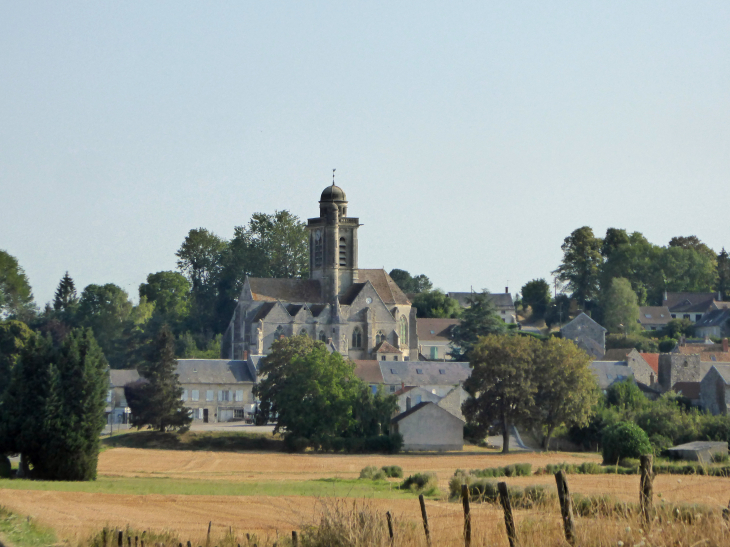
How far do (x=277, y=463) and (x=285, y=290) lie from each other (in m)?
40.3

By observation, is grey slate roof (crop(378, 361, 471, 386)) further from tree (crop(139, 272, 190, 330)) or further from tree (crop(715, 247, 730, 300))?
tree (crop(715, 247, 730, 300))

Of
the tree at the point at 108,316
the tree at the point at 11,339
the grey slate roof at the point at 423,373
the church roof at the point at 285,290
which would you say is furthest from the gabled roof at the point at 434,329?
the tree at the point at 11,339

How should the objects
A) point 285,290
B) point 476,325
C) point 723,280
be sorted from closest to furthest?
point 476,325
point 285,290
point 723,280

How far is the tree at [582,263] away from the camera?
328ft

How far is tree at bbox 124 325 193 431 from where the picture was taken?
58219 millimetres

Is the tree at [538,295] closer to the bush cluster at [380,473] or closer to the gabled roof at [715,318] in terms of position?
the gabled roof at [715,318]

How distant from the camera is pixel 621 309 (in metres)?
91.1

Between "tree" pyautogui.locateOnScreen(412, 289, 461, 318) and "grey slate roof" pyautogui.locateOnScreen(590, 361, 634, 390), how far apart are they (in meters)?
36.1

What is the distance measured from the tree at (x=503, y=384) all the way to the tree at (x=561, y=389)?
1.80 feet

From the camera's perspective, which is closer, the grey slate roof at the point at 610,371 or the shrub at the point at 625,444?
the shrub at the point at 625,444

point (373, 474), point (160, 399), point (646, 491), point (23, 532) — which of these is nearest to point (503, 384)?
point (373, 474)

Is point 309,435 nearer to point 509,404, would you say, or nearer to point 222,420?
point 509,404

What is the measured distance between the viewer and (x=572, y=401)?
51.2 meters

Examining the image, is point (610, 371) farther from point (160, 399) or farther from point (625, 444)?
point (160, 399)
